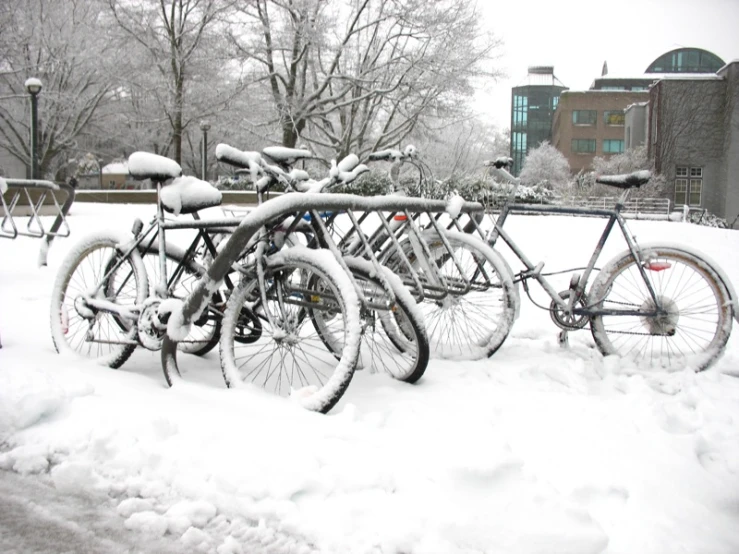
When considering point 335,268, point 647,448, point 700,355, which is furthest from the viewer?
point 700,355

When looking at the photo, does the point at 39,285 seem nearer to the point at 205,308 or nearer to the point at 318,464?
the point at 205,308

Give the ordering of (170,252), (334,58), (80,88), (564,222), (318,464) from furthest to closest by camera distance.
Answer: (80,88)
(334,58)
(564,222)
(170,252)
(318,464)

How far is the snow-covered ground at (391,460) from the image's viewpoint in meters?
1.89

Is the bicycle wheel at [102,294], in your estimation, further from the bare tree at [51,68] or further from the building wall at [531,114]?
the building wall at [531,114]

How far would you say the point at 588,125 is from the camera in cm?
4806

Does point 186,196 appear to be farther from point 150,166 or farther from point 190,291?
point 190,291

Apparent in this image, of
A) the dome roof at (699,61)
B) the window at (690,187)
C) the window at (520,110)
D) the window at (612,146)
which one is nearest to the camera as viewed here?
the dome roof at (699,61)

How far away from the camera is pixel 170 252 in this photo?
353cm

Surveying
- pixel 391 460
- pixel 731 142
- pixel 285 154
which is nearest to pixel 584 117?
pixel 731 142

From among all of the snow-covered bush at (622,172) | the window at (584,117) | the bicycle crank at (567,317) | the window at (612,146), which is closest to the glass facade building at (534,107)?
the window at (584,117)

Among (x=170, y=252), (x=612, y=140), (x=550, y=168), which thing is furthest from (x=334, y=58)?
(x=612, y=140)

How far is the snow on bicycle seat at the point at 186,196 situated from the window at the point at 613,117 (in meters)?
49.5

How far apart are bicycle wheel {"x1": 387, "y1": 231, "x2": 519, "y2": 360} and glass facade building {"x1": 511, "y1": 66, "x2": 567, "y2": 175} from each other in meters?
64.7

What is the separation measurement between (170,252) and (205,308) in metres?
0.65
